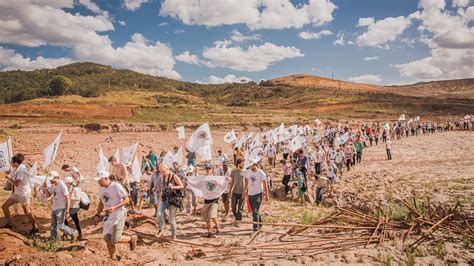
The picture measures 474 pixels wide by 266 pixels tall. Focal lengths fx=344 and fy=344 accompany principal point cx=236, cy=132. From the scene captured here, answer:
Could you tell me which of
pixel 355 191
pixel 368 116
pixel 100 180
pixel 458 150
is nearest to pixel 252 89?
pixel 368 116

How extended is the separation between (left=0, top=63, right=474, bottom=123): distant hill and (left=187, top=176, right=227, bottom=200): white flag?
36708mm

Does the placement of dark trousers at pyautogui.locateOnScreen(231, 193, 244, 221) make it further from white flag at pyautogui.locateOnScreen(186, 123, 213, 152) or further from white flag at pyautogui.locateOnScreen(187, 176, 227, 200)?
white flag at pyautogui.locateOnScreen(186, 123, 213, 152)

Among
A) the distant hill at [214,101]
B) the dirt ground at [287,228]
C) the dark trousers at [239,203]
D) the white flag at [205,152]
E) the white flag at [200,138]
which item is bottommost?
A: the dirt ground at [287,228]

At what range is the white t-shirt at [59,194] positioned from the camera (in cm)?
671

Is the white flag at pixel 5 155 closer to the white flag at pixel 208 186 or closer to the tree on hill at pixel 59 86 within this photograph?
the white flag at pixel 208 186

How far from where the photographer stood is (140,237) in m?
7.60

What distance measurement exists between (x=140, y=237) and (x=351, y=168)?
12.2 m

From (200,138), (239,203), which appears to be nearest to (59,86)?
(200,138)

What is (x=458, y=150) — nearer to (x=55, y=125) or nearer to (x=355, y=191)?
(x=355, y=191)

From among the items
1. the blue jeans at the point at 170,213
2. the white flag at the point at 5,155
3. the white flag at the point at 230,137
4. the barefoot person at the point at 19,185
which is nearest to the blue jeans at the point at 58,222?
the barefoot person at the point at 19,185

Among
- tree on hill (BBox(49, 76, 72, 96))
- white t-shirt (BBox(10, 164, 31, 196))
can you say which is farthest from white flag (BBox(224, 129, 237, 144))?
tree on hill (BBox(49, 76, 72, 96))

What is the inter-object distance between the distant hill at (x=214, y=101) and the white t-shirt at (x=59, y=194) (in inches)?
1468

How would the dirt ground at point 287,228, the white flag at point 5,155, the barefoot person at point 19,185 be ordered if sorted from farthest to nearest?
the white flag at point 5,155
the barefoot person at point 19,185
the dirt ground at point 287,228

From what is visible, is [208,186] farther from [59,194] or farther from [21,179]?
[21,179]
